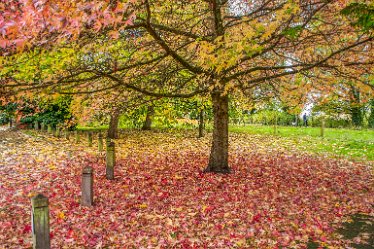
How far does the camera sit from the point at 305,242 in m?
5.98

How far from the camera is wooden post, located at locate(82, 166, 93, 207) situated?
775cm

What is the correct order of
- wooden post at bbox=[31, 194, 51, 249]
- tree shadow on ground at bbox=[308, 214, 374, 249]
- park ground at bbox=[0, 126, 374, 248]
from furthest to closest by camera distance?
park ground at bbox=[0, 126, 374, 248] → tree shadow on ground at bbox=[308, 214, 374, 249] → wooden post at bbox=[31, 194, 51, 249]

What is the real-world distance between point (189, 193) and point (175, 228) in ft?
7.39

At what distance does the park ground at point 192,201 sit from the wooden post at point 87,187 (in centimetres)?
20

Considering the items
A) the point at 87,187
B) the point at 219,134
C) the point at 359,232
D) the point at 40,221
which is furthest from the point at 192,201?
the point at 40,221

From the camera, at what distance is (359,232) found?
21.4 feet

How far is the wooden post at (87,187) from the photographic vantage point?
7.75 meters

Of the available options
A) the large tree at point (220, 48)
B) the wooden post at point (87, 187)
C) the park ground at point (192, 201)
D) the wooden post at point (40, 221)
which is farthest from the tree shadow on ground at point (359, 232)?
the wooden post at point (87, 187)

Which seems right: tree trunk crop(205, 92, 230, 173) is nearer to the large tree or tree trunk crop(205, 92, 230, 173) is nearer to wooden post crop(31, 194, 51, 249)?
the large tree

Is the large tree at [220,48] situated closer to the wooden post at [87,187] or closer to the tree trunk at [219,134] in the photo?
the tree trunk at [219,134]

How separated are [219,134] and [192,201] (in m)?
2.85

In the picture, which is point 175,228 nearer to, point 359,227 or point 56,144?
point 359,227

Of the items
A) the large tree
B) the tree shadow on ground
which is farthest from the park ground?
the large tree

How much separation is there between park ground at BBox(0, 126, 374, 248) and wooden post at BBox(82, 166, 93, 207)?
20 centimetres
